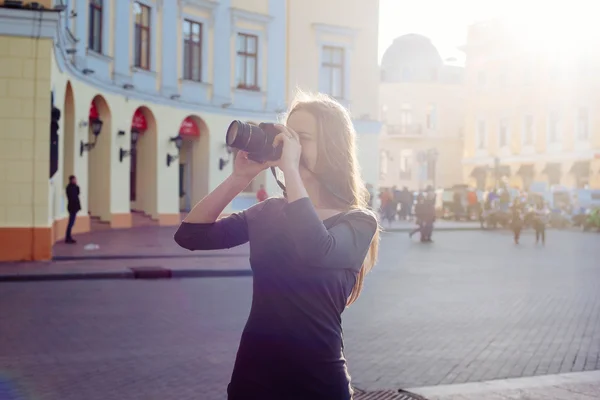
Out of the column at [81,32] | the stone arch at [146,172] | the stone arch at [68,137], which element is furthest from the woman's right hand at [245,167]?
the stone arch at [146,172]

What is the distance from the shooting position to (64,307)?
1042 cm

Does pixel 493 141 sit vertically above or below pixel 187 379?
above

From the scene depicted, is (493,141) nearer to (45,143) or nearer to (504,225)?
(504,225)

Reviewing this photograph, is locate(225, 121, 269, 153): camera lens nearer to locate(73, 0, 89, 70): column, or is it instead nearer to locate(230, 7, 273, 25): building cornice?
locate(73, 0, 89, 70): column

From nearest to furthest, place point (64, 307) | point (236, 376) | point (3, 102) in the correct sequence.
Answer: point (236, 376) < point (64, 307) < point (3, 102)

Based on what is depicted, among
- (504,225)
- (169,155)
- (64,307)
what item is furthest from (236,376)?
(504,225)

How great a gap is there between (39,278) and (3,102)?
4.11 meters

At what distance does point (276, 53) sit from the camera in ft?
113

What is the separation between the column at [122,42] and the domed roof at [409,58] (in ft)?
169

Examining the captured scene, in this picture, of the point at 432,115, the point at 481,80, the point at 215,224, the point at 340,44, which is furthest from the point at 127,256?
the point at 432,115

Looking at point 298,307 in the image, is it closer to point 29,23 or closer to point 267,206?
point 267,206

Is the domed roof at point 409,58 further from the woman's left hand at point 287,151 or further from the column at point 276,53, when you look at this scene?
the woman's left hand at point 287,151

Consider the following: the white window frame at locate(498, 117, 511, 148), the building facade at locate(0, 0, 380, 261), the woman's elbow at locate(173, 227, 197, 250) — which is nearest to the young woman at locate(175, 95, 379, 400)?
the woman's elbow at locate(173, 227, 197, 250)

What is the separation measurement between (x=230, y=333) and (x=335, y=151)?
6039mm
